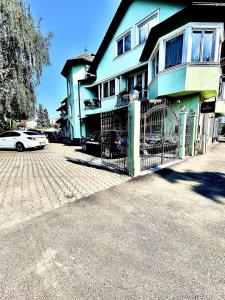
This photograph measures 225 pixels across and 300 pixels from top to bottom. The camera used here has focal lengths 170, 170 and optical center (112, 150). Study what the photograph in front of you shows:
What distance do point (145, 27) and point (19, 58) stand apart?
968cm

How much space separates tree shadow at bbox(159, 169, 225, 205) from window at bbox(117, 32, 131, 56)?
12393 mm

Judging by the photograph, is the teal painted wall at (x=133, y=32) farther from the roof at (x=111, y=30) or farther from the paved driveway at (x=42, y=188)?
the paved driveway at (x=42, y=188)

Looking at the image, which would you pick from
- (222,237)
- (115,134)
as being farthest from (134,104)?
(222,237)

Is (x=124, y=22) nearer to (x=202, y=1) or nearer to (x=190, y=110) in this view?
(x=202, y=1)

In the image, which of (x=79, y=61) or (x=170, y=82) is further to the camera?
(x=79, y=61)

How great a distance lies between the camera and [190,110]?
34.6 feet

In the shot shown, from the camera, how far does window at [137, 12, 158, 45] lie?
39.8 feet

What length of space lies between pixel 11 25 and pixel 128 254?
1462 centimetres

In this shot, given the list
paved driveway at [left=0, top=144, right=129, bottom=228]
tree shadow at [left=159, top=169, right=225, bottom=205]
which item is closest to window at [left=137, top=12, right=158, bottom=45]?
tree shadow at [left=159, top=169, right=225, bottom=205]

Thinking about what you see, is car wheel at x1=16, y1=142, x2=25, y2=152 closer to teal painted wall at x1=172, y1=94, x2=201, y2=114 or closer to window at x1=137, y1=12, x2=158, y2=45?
teal painted wall at x1=172, y1=94, x2=201, y2=114

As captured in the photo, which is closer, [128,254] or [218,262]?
[218,262]

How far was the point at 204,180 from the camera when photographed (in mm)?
6090

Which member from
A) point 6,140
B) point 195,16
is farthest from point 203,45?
point 6,140

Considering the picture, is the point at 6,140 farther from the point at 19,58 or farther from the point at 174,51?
the point at 174,51
